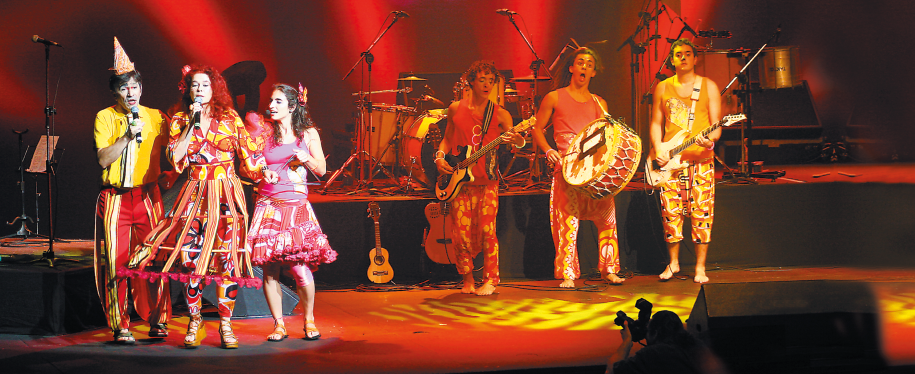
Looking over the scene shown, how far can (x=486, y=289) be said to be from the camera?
5.37m

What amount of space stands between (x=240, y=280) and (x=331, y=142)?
13.6ft

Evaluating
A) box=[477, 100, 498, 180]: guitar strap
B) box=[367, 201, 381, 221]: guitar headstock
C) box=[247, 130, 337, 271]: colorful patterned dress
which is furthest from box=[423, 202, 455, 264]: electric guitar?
box=[247, 130, 337, 271]: colorful patterned dress

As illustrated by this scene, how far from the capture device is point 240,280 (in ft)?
12.2

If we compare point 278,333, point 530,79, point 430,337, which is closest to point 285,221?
point 278,333

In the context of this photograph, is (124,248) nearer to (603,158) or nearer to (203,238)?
(203,238)

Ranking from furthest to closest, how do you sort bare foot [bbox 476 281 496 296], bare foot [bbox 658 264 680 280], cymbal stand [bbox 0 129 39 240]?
cymbal stand [bbox 0 129 39 240] → bare foot [bbox 658 264 680 280] → bare foot [bbox 476 281 496 296]

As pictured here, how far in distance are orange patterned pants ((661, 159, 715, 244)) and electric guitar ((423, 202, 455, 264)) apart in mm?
1803

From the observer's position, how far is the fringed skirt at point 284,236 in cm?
386

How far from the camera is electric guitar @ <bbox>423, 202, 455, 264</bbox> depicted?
5.77 meters

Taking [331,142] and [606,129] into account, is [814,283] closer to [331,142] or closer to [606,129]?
[606,129]

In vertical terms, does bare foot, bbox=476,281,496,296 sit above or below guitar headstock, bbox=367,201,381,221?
below

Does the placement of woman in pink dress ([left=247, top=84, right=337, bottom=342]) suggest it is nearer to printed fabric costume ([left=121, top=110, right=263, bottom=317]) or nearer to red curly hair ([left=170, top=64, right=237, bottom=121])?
printed fabric costume ([left=121, top=110, right=263, bottom=317])

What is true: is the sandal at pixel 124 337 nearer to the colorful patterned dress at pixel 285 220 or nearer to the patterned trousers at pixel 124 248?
the patterned trousers at pixel 124 248

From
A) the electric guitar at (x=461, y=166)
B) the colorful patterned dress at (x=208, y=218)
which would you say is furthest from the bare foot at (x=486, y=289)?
the colorful patterned dress at (x=208, y=218)
